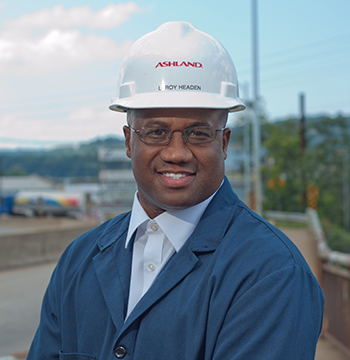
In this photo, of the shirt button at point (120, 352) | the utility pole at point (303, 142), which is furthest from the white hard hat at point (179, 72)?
the utility pole at point (303, 142)

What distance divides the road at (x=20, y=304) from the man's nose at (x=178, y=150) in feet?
20.5

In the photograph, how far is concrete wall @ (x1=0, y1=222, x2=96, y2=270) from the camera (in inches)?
546

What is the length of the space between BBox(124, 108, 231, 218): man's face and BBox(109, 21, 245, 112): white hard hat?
47 millimetres

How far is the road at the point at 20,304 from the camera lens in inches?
305

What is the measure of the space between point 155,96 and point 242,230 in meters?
0.62

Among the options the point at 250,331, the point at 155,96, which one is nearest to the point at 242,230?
the point at 250,331

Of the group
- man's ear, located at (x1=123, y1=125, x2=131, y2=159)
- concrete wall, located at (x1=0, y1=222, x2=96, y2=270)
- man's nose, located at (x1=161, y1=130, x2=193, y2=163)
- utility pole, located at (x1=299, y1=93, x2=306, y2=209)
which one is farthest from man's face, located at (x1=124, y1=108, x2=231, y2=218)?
utility pole, located at (x1=299, y1=93, x2=306, y2=209)

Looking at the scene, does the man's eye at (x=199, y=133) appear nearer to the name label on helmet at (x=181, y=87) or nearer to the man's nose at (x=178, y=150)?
the man's nose at (x=178, y=150)

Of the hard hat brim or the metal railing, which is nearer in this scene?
the hard hat brim

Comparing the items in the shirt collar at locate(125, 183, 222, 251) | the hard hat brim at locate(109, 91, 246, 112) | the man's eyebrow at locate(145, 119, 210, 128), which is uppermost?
the hard hat brim at locate(109, 91, 246, 112)

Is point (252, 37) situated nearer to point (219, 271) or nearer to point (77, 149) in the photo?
point (219, 271)

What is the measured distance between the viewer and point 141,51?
2039 millimetres

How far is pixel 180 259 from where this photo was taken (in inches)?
71.5

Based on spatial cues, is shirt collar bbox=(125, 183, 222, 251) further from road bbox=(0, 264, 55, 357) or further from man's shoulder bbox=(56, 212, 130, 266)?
road bbox=(0, 264, 55, 357)
